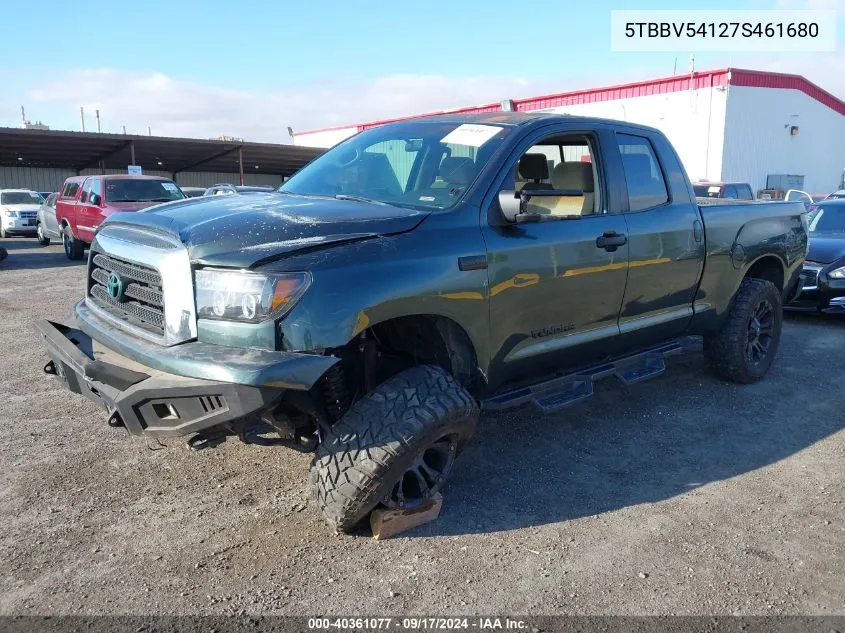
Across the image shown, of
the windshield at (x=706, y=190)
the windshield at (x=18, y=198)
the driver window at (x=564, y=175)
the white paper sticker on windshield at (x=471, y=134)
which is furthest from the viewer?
the windshield at (x=18, y=198)

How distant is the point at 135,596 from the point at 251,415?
33.8 inches

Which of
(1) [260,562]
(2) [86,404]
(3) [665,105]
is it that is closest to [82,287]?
→ (2) [86,404]

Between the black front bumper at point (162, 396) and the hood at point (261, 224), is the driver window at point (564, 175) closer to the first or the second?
the hood at point (261, 224)

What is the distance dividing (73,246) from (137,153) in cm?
2193

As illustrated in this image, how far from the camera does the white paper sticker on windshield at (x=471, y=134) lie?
3782 millimetres

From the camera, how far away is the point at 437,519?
3.35m

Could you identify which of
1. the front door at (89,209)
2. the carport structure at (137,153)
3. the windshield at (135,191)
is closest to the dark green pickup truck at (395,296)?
the windshield at (135,191)

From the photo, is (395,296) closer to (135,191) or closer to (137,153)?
(135,191)

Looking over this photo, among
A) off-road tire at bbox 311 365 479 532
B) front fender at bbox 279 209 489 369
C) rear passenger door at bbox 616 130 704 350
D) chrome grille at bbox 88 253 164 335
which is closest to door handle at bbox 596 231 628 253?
rear passenger door at bbox 616 130 704 350

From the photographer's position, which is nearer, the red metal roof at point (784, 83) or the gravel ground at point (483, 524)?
the gravel ground at point (483, 524)

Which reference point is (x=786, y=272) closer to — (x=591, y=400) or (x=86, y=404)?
(x=591, y=400)

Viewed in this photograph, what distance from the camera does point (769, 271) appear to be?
19.4 feet

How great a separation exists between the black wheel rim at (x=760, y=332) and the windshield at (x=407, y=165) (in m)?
3.04

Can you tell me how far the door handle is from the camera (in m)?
3.99
